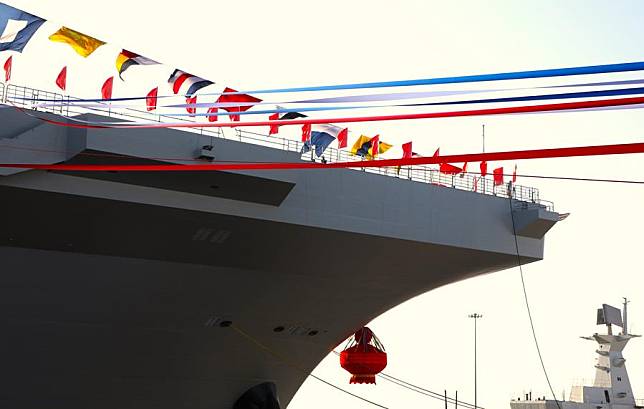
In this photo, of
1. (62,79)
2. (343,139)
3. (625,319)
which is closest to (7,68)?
(62,79)

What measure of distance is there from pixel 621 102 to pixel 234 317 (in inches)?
430

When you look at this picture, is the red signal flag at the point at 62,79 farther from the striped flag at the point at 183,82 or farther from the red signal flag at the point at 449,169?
the red signal flag at the point at 449,169

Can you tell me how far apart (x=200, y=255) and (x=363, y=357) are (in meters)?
5.90

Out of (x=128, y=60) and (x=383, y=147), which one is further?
(x=383, y=147)

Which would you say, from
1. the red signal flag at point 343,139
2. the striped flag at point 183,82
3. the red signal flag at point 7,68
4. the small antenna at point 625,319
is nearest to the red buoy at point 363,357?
the red signal flag at point 343,139

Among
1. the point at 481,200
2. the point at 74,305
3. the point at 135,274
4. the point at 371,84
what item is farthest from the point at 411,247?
the point at 371,84

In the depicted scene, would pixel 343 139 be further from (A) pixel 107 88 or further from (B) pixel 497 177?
(A) pixel 107 88

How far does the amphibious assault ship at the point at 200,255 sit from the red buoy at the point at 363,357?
4.16 ft

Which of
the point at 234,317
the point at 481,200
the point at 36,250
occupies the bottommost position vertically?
the point at 234,317

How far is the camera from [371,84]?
19.1 feet

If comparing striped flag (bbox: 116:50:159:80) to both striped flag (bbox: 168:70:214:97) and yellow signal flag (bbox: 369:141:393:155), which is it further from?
yellow signal flag (bbox: 369:141:393:155)

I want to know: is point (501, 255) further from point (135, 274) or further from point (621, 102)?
point (621, 102)

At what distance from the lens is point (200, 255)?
13781 millimetres

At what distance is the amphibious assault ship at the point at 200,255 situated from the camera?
39.8ft
